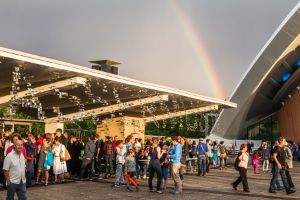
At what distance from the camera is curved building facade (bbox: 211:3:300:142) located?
1367 inches

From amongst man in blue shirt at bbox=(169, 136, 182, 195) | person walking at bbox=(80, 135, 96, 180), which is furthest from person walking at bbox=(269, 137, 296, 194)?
person walking at bbox=(80, 135, 96, 180)

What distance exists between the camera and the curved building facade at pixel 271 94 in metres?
34.7

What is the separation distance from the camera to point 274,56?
35.6m

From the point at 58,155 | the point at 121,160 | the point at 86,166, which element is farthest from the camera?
the point at 86,166

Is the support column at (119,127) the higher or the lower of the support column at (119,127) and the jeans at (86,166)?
the higher

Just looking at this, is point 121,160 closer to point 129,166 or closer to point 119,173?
A: point 119,173

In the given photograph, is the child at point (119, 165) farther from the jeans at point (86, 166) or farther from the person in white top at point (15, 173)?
the person in white top at point (15, 173)

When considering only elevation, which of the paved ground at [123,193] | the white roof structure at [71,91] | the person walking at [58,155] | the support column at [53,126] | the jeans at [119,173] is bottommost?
the paved ground at [123,193]

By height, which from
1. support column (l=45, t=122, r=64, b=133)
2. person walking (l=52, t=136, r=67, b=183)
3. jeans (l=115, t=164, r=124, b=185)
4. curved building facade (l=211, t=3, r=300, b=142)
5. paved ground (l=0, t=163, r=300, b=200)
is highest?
curved building facade (l=211, t=3, r=300, b=142)

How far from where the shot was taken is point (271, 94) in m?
44.8

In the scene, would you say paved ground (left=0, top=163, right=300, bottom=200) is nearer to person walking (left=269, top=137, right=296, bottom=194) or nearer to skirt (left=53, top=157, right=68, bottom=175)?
person walking (left=269, top=137, right=296, bottom=194)

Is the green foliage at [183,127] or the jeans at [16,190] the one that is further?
the green foliage at [183,127]

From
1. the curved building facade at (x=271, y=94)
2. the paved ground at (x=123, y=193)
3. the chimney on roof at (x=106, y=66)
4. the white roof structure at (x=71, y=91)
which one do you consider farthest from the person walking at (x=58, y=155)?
the curved building facade at (x=271, y=94)

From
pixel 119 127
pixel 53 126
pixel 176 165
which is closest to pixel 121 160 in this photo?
pixel 176 165
